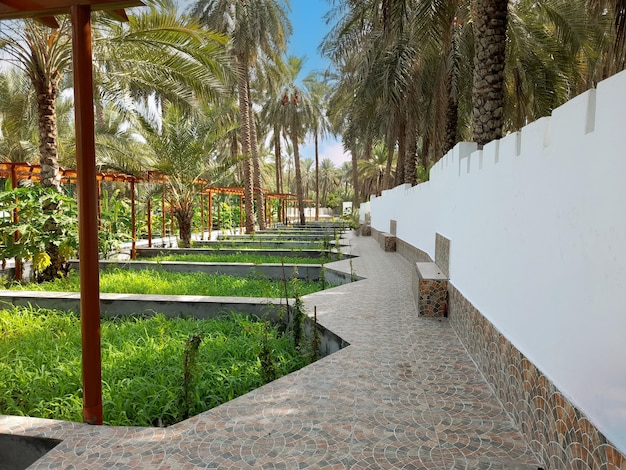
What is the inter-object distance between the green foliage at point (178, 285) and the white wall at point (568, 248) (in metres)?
3.99

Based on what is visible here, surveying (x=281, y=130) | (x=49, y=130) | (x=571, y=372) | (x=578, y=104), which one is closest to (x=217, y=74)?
(x=49, y=130)

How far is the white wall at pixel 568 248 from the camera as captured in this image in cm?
180

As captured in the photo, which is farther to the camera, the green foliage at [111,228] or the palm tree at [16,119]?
the palm tree at [16,119]

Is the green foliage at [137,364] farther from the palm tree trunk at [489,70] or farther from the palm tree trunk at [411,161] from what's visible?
the palm tree trunk at [411,161]

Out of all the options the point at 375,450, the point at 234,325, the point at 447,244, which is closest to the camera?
the point at 375,450

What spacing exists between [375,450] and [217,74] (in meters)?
7.88

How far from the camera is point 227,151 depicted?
31797mm

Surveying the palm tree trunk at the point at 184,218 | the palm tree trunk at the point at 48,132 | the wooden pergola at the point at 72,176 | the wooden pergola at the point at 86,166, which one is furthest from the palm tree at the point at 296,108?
the wooden pergola at the point at 86,166

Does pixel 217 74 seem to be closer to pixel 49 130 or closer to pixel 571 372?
pixel 49 130

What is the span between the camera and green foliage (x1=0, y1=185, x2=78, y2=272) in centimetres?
716

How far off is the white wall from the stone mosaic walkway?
0.60 metres

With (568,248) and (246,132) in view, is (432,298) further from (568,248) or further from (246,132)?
(246,132)

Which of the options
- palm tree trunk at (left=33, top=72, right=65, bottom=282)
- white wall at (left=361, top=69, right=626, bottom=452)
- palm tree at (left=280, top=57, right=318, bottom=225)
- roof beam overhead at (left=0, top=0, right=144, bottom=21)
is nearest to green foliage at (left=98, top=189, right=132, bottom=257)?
palm tree trunk at (left=33, top=72, right=65, bottom=282)

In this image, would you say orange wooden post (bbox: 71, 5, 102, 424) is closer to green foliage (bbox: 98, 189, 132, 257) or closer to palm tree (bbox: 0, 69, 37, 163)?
green foliage (bbox: 98, 189, 132, 257)
